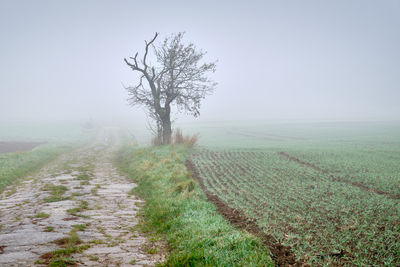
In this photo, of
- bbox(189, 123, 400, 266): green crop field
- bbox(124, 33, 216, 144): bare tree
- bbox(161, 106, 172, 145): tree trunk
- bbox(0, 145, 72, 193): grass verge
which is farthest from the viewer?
bbox(161, 106, 172, 145): tree trunk

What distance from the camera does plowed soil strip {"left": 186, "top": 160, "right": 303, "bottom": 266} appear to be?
4973 millimetres

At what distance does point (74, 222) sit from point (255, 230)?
478 cm

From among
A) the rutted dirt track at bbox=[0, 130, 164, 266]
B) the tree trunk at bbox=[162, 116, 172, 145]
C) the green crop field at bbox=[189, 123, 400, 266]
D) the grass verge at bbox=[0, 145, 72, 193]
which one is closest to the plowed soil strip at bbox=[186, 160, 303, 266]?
the green crop field at bbox=[189, 123, 400, 266]

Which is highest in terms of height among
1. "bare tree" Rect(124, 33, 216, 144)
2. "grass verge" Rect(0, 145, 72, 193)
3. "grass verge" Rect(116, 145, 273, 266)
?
"bare tree" Rect(124, 33, 216, 144)

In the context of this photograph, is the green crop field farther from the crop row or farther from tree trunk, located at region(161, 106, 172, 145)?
tree trunk, located at region(161, 106, 172, 145)

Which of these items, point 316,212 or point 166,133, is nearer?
point 316,212

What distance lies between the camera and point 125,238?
19.6 ft

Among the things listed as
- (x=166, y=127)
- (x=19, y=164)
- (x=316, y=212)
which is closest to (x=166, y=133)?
(x=166, y=127)

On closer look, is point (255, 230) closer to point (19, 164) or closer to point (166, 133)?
point (19, 164)

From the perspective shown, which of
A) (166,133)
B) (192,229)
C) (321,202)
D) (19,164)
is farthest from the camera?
(166,133)

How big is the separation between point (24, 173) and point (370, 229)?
16537 millimetres

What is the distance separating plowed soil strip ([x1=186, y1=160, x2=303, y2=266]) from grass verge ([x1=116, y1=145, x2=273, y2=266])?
23cm

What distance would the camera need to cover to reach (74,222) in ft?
22.0

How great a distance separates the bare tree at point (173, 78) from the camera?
23.7m
